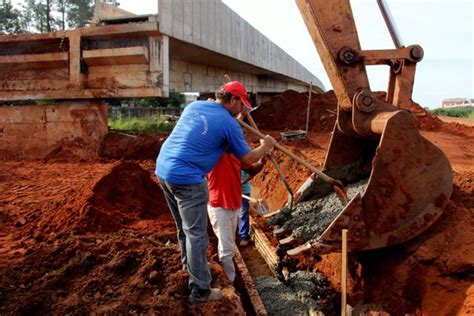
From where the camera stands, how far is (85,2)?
31469 mm

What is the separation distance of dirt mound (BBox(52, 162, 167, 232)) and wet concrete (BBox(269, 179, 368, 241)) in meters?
1.97

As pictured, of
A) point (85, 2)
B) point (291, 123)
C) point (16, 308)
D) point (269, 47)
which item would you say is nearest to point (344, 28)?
point (16, 308)

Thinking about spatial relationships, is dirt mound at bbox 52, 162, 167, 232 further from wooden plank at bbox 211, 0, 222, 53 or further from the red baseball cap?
A: wooden plank at bbox 211, 0, 222, 53

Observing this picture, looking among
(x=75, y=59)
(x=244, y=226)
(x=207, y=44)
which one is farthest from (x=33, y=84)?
(x=244, y=226)

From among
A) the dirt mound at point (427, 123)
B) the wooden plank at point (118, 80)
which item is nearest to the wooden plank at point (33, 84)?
the wooden plank at point (118, 80)

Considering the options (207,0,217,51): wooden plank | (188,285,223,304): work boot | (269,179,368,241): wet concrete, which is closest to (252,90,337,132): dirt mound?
(207,0,217,51): wooden plank

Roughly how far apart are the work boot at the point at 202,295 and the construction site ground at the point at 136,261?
0.06 meters

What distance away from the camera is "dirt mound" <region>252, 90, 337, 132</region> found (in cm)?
1662

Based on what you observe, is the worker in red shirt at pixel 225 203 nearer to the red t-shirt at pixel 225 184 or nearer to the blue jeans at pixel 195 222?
the red t-shirt at pixel 225 184

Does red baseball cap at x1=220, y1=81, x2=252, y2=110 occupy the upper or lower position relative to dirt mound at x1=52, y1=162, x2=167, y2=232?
upper

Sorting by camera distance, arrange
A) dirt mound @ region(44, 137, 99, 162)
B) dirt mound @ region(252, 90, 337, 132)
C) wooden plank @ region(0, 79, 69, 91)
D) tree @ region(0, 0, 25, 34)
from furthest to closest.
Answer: tree @ region(0, 0, 25, 34)
dirt mound @ region(252, 90, 337, 132)
dirt mound @ region(44, 137, 99, 162)
wooden plank @ region(0, 79, 69, 91)

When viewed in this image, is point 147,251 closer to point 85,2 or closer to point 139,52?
point 139,52

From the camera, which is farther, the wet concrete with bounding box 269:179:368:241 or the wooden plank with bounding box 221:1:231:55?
the wooden plank with bounding box 221:1:231:55

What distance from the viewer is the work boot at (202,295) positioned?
3426mm
